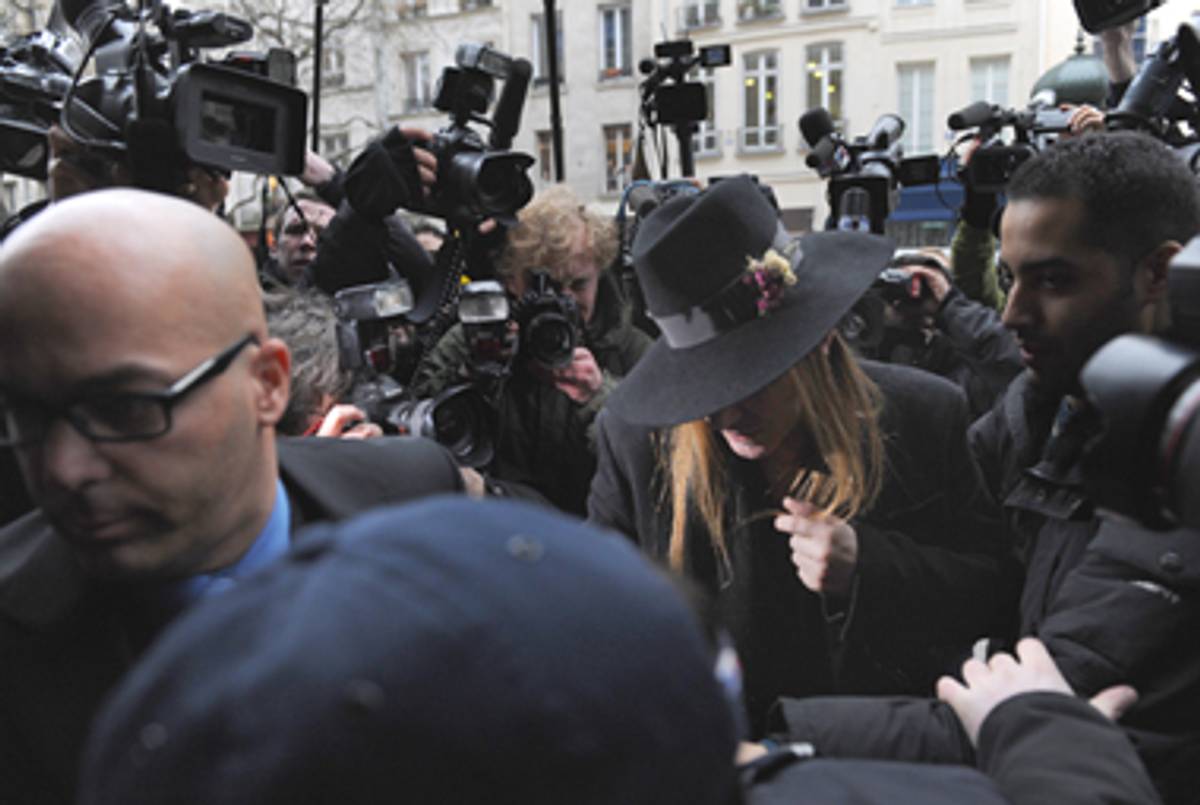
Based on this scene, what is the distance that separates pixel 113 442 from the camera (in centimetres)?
112

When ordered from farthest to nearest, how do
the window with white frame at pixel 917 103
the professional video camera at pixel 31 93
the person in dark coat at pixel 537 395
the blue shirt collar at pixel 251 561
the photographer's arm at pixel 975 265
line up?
the window with white frame at pixel 917 103, the photographer's arm at pixel 975 265, the person in dark coat at pixel 537 395, the professional video camera at pixel 31 93, the blue shirt collar at pixel 251 561

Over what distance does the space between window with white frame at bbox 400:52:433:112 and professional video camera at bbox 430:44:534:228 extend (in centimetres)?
2361

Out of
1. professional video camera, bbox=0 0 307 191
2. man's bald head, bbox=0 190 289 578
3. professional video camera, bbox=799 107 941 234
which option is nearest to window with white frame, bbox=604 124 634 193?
professional video camera, bbox=799 107 941 234

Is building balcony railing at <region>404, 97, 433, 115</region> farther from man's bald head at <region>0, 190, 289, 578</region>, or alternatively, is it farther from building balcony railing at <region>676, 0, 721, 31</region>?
man's bald head at <region>0, 190, 289, 578</region>

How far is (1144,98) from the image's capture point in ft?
9.04

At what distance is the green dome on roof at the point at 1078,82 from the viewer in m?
7.63

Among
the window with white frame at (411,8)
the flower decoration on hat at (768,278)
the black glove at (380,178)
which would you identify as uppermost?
the window with white frame at (411,8)

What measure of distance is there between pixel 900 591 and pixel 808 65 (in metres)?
24.0

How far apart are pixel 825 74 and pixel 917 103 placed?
220cm

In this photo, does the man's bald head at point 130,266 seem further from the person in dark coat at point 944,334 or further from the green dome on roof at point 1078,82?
the green dome on roof at point 1078,82

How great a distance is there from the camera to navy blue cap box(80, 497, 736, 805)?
577mm

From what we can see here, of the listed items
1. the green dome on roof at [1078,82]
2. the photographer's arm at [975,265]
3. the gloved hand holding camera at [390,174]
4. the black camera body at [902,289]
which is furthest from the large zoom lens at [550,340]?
the green dome on roof at [1078,82]

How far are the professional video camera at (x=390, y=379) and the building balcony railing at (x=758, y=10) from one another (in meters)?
23.8

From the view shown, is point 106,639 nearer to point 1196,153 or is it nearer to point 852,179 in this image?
point 1196,153
